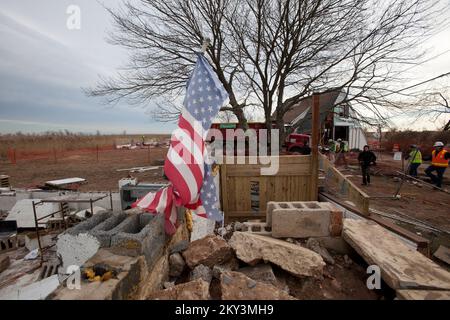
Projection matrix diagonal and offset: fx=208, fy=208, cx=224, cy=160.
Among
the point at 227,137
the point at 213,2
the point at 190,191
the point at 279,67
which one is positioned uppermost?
the point at 213,2

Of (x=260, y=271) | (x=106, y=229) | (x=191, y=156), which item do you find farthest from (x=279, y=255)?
(x=106, y=229)

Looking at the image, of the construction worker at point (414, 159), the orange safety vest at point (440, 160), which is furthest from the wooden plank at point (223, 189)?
the construction worker at point (414, 159)

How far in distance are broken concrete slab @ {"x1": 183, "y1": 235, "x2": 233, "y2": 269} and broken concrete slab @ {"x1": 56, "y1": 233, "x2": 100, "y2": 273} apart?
3.10ft

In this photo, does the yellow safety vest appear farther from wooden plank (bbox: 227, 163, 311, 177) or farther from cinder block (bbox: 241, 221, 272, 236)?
cinder block (bbox: 241, 221, 272, 236)

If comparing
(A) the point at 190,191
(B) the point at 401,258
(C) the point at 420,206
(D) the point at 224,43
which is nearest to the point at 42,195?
(A) the point at 190,191

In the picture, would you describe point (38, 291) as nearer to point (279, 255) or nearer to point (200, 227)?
point (200, 227)

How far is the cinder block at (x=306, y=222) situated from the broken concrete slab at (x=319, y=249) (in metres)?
0.14

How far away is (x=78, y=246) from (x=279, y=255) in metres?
2.07

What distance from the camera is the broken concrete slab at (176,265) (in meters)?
2.34

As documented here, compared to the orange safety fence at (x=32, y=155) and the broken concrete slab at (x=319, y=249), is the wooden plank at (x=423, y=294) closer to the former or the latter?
the broken concrete slab at (x=319, y=249)

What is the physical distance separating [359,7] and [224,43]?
209 inches
